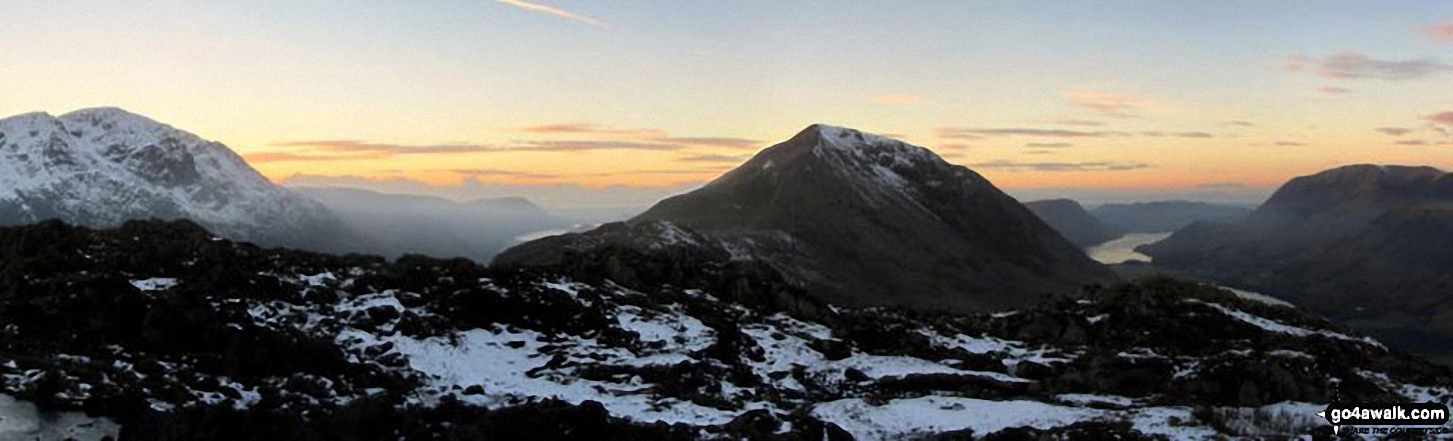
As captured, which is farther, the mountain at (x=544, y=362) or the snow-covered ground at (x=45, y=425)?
the mountain at (x=544, y=362)

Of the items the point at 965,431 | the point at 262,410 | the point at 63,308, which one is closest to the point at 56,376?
the point at 262,410

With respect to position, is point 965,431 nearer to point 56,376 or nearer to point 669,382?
point 669,382

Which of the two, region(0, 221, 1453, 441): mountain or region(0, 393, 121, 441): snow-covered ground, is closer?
region(0, 393, 121, 441): snow-covered ground

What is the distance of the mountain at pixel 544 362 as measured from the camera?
2420 cm

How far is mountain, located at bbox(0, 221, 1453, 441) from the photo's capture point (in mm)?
24203

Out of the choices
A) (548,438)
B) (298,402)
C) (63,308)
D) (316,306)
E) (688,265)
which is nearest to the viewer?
(548,438)

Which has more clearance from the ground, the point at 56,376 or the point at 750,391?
the point at 56,376

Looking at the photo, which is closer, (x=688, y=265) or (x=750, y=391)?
(x=750, y=391)

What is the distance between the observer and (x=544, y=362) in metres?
34.9

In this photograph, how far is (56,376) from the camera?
76.1 feet

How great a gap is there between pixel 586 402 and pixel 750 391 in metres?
8.84

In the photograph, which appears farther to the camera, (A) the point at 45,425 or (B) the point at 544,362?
(B) the point at 544,362

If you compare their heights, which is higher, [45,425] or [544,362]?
[45,425]

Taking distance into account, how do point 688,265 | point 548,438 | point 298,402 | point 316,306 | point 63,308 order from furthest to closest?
point 688,265, point 316,306, point 63,308, point 298,402, point 548,438
